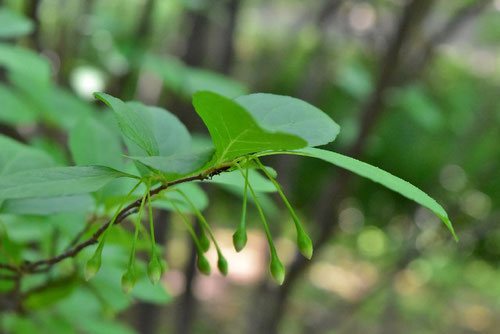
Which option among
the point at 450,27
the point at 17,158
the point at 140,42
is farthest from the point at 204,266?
the point at 450,27

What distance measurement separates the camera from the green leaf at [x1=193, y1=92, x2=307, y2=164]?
0.39m

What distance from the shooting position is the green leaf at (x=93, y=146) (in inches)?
25.7

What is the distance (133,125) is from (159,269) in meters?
0.13

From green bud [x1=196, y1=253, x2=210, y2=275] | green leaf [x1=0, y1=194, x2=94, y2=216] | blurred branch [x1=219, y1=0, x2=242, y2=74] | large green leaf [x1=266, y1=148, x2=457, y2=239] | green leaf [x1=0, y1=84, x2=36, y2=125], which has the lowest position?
blurred branch [x1=219, y1=0, x2=242, y2=74]

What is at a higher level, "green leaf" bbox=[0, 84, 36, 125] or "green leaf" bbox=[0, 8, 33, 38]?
"green leaf" bbox=[0, 8, 33, 38]

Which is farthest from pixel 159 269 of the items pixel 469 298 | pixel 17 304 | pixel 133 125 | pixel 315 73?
pixel 469 298

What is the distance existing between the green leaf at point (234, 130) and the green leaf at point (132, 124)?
54 millimetres

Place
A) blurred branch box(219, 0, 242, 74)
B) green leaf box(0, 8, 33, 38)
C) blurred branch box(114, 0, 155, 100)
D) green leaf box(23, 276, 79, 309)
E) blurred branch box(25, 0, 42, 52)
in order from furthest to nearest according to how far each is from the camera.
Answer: blurred branch box(219, 0, 242, 74) < blurred branch box(114, 0, 155, 100) < blurred branch box(25, 0, 42, 52) < green leaf box(0, 8, 33, 38) < green leaf box(23, 276, 79, 309)

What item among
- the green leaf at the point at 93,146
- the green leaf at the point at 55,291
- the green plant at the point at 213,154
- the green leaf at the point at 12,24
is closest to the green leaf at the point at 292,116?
the green plant at the point at 213,154

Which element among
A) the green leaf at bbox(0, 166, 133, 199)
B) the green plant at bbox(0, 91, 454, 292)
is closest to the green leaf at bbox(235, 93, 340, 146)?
the green plant at bbox(0, 91, 454, 292)

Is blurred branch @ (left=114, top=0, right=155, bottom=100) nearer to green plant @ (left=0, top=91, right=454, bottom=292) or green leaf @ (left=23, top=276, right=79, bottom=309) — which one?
green leaf @ (left=23, top=276, right=79, bottom=309)

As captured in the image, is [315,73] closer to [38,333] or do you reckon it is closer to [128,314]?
[128,314]

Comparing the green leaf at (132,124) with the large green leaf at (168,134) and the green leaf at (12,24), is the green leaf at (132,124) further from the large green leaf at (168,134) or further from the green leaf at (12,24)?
the green leaf at (12,24)

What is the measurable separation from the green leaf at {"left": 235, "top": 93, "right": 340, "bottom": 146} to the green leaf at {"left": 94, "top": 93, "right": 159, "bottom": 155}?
2.7 inches
